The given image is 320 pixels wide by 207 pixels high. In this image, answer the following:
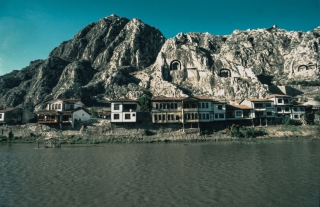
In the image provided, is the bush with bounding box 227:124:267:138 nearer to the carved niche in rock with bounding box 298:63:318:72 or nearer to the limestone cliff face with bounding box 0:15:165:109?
the limestone cliff face with bounding box 0:15:165:109

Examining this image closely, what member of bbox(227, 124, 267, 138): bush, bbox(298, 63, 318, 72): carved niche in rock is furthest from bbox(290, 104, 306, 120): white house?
bbox(298, 63, 318, 72): carved niche in rock

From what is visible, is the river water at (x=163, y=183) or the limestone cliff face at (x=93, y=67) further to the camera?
the limestone cliff face at (x=93, y=67)

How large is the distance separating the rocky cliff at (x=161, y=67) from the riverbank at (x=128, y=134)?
117ft

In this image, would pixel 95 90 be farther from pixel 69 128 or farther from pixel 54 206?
pixel 54 206

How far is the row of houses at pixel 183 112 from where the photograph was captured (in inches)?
2178

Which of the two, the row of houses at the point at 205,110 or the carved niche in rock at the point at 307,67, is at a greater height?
the carved niche in rock at the point at 307,67

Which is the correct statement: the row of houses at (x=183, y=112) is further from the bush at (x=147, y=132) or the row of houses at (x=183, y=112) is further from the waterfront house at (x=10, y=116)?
the bush at (x=147, y=132)

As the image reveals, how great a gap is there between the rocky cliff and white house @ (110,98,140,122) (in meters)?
37.9

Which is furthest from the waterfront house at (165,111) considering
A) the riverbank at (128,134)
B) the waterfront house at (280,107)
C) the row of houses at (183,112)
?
the waterfront house at (280,107)

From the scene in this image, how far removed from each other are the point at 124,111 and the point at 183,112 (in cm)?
1505

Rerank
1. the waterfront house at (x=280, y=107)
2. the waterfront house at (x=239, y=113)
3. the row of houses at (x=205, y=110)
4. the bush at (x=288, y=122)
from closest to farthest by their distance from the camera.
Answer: the row of houses at (x=205, y=110)
the bush at (x=288, y=122)
the waterfront house at (x=239, y=113)
the waterfront house at (x=280, y=107)

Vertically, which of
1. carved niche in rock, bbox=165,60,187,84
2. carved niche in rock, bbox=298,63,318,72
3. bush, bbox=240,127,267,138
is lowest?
bush, bbox=240,127,267,138

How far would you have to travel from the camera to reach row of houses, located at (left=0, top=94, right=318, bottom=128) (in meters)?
55.3

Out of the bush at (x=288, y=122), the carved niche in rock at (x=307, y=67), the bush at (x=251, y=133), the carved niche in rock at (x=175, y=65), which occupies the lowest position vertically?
the bush at (x=251, y=133)
